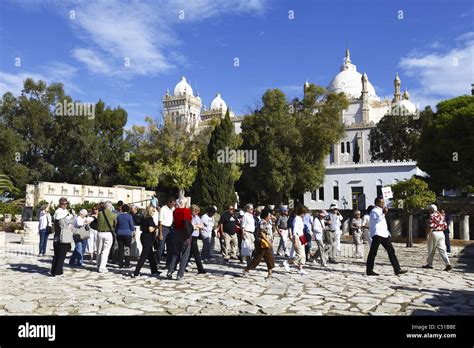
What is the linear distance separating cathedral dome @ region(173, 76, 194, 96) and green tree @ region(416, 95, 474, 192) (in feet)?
187

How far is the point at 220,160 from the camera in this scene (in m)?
34.1

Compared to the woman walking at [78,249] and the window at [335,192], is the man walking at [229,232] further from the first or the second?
the window at [335,192]

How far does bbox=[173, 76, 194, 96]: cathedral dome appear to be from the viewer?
278 feet

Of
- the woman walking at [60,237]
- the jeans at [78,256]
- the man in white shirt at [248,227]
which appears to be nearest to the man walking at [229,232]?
the man in white shirt at [248,227]

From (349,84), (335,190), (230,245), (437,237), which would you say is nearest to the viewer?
(437,237)

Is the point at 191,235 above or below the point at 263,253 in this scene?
above

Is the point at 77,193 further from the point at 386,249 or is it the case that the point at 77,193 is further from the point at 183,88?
the point at 183,88

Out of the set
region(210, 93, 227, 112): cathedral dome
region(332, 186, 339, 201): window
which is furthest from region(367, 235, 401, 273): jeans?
region(210, 93, 227, 112): cathedral dome

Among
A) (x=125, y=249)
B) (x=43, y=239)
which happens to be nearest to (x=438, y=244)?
(x=125, y=249)

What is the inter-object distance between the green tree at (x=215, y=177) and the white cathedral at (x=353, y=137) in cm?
892

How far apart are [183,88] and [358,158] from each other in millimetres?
42176

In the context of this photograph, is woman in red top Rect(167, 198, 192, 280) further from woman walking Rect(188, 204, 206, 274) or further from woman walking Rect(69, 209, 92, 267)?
woman walking Rect(69, 209, 92, 267)

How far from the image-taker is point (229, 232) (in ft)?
41.9
